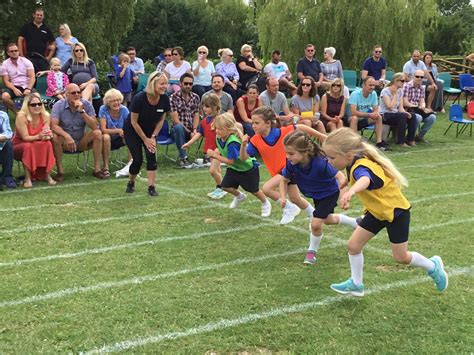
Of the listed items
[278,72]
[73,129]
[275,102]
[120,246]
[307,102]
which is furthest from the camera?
[278,72]

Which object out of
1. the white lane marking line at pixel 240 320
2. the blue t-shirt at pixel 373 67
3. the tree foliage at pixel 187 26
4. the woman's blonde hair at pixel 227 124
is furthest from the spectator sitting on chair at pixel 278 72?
the tree foliage at pixel 187 26

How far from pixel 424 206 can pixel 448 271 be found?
2.59m

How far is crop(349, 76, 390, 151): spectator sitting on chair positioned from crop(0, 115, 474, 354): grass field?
4644mm

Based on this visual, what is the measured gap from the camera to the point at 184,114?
11.2 metres

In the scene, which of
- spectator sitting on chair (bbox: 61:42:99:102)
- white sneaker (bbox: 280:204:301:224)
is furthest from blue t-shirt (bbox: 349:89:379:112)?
white sneaker (bbox: 280:204:301:224)

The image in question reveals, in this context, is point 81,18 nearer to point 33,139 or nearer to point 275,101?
point 275,101

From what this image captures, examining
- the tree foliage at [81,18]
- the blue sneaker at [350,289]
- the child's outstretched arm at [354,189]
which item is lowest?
the blue sneaker at [350,289]

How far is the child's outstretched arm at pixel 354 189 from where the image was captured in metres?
4.12

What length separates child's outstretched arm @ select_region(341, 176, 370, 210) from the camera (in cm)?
412

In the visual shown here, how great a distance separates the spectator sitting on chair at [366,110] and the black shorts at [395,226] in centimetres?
822

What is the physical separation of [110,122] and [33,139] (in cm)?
158

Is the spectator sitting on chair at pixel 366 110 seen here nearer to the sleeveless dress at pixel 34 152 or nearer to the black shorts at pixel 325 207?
the sleeveless dress at pixel 34 152

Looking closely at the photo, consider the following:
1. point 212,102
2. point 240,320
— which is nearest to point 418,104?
point 212,102

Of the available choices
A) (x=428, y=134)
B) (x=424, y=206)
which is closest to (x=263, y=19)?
(x=428, y=134)
